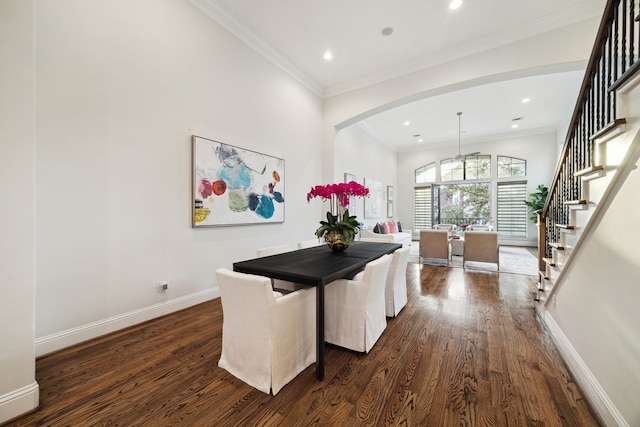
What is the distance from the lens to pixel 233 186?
11.1 feet

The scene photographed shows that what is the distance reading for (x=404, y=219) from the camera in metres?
9.75

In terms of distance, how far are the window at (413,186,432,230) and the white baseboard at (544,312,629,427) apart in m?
7.50

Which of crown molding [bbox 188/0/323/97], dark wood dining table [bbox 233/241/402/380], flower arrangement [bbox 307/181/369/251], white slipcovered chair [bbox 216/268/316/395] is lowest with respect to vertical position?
white slipcovered chair [bbox 216/268/316/395]

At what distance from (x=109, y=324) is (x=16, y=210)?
143 centimetres

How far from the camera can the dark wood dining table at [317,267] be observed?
1.70 meters

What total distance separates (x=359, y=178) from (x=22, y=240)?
6.21 metres

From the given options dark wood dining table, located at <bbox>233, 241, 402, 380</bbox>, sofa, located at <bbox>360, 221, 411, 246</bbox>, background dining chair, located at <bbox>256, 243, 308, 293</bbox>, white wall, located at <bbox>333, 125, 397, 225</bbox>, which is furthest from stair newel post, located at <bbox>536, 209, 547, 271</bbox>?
white wall, located at <bbox>333, 125, 397, 225</bbox>

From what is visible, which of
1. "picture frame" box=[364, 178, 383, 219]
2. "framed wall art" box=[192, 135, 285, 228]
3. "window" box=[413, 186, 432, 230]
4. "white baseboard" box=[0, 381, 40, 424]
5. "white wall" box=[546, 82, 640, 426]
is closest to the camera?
"white wall" box=[546, 82, 640, 426]

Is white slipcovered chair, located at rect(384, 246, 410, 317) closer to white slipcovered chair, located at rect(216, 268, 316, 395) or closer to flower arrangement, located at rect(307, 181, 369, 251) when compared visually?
flower arrangement, located at rect(307, 181, 369, 251)

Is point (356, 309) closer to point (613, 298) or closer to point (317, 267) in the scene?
point (317, 267)

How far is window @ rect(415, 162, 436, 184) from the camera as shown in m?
9.27

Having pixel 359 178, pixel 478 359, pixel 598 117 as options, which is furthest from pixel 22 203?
pixel 359 178

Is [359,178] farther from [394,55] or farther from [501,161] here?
[501,161]

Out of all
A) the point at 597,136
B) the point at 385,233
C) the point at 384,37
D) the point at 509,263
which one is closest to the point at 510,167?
the point at 509,263
